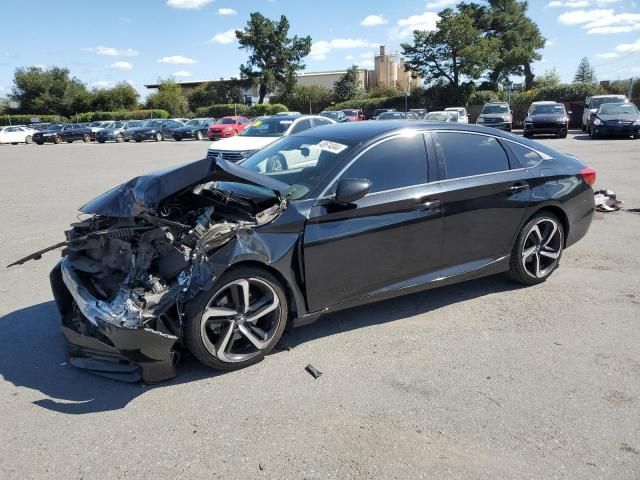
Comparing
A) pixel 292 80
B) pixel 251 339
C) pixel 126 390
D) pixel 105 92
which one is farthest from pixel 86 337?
pixel 105 92

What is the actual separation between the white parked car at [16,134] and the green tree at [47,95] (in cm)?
3050

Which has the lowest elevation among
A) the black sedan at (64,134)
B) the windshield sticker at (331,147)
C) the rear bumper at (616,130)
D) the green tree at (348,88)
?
Answer: the black sedan at (64,134)

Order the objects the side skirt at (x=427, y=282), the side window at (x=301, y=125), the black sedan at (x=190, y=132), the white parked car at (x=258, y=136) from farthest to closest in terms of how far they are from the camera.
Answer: the black sedan at (x=190, y=132) < the side window at (x=301, y=125) < the white parked car at (x=258, y=136) < the side skirt at (x=427, y=282)

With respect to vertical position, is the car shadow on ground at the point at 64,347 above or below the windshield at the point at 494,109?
below

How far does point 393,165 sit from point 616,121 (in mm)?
22382

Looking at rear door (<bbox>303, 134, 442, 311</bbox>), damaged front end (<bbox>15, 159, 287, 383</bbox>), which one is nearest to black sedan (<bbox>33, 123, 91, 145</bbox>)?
damaged front end (<bbox>15, 159, 287, 383</bbox>)

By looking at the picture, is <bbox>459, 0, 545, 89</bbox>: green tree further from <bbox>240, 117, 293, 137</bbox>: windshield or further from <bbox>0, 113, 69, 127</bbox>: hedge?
<bbox>0, 113, 69, 127</bbox>: hedge

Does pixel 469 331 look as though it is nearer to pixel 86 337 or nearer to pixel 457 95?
pixel 86 337

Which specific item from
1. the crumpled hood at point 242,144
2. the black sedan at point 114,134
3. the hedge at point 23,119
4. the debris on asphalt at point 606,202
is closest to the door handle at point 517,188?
the debris on asphalt at point 606,202

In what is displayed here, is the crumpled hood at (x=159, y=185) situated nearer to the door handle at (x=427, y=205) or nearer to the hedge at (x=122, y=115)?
the door handle at (x=427, y=205)

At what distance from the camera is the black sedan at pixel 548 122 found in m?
24.7

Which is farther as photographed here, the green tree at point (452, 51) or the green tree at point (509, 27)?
the green tree at point (509, 27)

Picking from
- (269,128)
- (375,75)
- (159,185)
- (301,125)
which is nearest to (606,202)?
(159,185)

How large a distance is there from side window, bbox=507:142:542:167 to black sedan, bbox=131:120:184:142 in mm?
34970
